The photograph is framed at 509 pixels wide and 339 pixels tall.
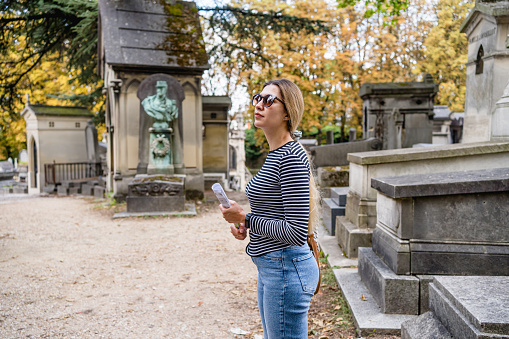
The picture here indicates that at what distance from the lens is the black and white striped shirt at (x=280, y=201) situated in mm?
2104

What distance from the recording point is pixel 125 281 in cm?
560

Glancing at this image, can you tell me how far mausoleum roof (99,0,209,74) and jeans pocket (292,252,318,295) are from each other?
36.0 ft

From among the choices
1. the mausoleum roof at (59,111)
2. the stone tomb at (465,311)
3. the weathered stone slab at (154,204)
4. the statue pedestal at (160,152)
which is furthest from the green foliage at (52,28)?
the stone tomb at (465,311)

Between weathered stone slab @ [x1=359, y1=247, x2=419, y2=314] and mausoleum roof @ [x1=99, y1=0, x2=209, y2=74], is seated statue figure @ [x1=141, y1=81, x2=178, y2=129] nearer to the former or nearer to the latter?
mausoleum roof @ [x1=99, y1=0, x2=209, y2=74]

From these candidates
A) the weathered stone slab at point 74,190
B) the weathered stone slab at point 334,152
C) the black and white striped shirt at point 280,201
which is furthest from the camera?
the weathered stone slab at point 74,190

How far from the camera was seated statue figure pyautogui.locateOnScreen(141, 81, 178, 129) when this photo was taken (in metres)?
11.5

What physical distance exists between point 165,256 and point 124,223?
304cm

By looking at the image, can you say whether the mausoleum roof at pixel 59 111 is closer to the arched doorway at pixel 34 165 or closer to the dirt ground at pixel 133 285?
the arched doorway at pixel 34 165

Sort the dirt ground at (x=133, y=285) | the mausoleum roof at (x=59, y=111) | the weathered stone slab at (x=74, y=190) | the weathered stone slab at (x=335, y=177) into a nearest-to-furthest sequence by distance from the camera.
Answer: the dirt ground at (x=133, y=285) → the weathered stone slab at (x=335, y=177) → the weathered stone slab at (x=74, y=190) → the mausoleum roof at (x=59, y=111)

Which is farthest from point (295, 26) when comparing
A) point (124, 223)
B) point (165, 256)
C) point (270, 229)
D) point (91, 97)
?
point (270, 229)

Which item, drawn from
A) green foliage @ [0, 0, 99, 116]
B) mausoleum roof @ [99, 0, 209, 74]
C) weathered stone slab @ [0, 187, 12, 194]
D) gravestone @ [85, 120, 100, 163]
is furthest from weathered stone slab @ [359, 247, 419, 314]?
weathered stone slab @ [0, 187, 12, 194]

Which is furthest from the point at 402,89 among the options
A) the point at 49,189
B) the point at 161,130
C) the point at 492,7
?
the point at 49,189

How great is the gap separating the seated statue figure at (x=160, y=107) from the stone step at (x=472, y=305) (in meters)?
9.59

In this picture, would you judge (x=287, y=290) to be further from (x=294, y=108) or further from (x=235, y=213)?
(x=294, y=108)
